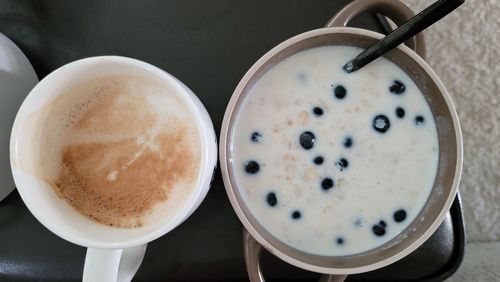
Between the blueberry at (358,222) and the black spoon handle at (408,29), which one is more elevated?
the black spoon handle at (408,29)

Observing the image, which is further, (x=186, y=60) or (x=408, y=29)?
(x=186, y=60)

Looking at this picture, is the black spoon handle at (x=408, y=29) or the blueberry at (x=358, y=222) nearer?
the black spoon handle at (x=408, y=29)

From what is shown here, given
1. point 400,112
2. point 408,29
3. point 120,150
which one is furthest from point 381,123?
point 120,150

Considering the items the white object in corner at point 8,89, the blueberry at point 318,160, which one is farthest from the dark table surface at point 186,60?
the blueberry at point 318,160

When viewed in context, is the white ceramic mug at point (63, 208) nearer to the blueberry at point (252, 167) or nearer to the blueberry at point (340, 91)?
the blueberry at point (252, 167)

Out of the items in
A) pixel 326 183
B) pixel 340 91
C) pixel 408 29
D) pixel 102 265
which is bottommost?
pixel 102 265

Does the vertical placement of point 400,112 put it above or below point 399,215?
above

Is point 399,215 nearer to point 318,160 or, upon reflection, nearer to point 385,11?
point 318,160
